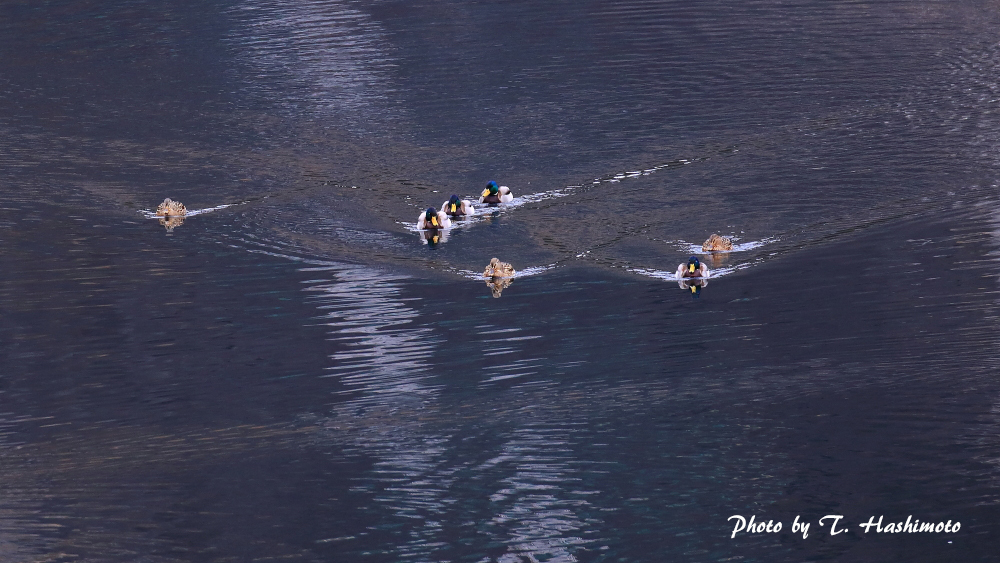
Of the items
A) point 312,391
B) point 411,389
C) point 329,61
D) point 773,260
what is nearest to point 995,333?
point 773,260

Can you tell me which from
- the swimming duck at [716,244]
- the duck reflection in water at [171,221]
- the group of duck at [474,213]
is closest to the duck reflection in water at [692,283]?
the group of duck at [474,213]

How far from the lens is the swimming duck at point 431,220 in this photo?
2022 centimetres

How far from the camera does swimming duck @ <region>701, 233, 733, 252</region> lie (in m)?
18.5

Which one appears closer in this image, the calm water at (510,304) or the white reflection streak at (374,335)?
the calm water at (510,304)

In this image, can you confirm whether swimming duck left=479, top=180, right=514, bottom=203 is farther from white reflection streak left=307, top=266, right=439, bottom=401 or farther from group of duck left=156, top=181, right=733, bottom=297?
white reflection streak left=307, top=266, right=439, bottom=401

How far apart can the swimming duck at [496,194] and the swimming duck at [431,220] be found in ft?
4.39

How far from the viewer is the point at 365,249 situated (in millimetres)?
19609

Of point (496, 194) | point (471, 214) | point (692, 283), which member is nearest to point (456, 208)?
point (471, 214)

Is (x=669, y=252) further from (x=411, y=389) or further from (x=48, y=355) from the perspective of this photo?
(x=48, y=355)

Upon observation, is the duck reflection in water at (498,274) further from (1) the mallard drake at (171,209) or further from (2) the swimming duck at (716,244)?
(1) the mallard drake at (171,209)

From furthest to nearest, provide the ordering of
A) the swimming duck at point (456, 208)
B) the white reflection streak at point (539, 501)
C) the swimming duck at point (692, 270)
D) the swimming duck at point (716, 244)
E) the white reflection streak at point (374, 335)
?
the swimming duck at point (456, 208) → the swimming duck at point (716, 244) → the swimming duck at point (692, 270) → the white reflection streak at point (374, 335) → the white reflection streak at point (539, 501)

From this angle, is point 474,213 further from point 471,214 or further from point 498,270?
point 498,270

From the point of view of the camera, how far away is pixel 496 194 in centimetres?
2155

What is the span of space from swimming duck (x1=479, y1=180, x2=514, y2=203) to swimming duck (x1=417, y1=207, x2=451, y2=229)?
52.7 inches
